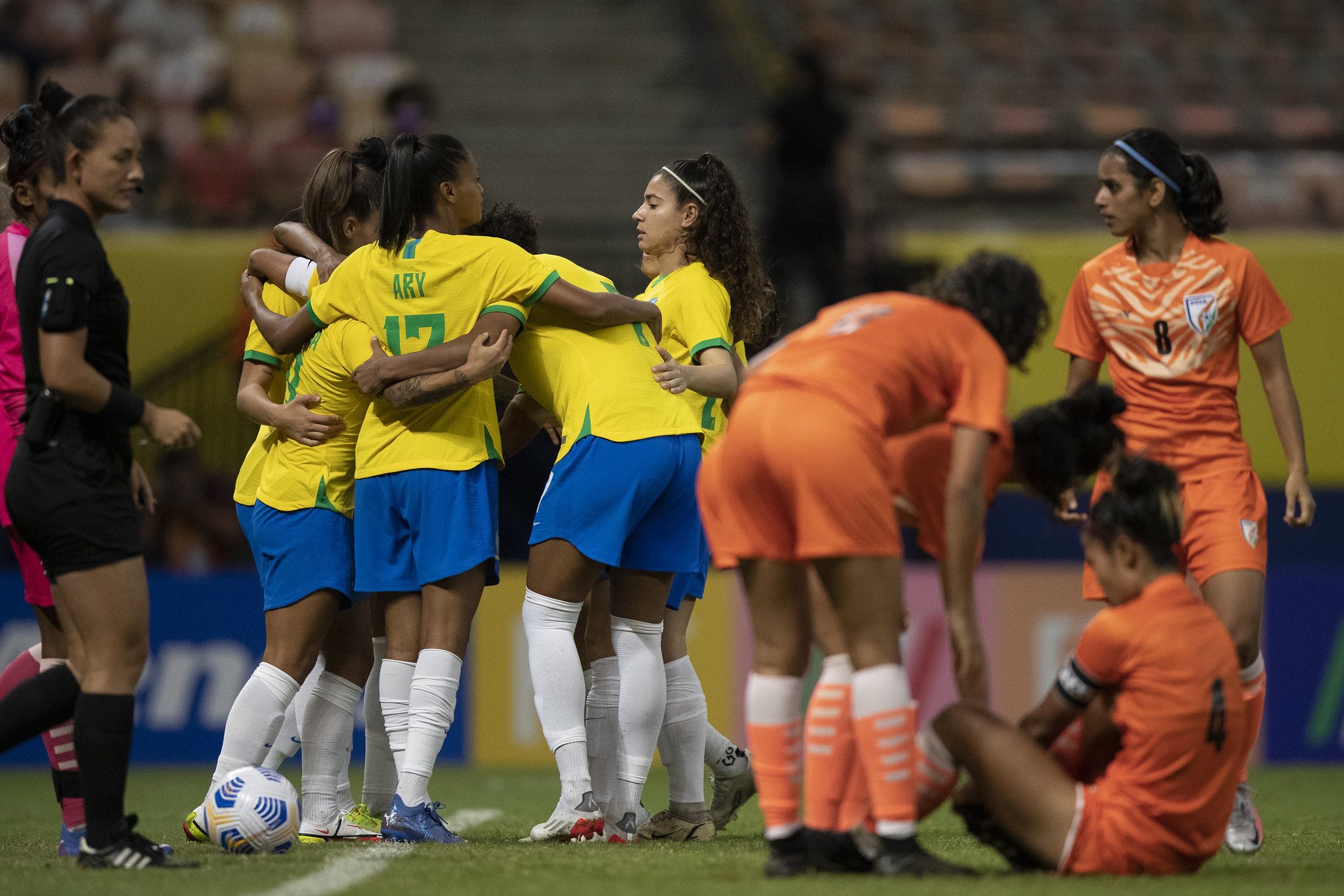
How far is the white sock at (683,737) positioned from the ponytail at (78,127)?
2.47 m

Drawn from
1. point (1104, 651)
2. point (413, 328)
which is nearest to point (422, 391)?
point (413, 328)

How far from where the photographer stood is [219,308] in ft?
36.4

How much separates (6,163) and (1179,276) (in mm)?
3799

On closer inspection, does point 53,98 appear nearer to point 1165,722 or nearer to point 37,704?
point 37,704

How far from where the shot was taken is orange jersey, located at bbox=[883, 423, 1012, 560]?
12.8 feet

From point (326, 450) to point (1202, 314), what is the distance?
294cm

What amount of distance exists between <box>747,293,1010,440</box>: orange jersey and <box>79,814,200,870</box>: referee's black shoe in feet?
6.74

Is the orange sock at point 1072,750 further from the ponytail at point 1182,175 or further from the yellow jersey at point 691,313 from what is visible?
the ponytail at point 1182,175

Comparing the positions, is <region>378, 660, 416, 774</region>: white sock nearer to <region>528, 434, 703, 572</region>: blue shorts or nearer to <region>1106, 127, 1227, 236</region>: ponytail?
<region>528, 434, 703, 572</region>: blue shorts

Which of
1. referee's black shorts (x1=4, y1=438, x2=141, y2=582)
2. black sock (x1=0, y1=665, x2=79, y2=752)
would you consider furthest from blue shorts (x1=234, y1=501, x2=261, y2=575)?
referee's black shorts (x1=4, y1=438, x2=141, y2=582)

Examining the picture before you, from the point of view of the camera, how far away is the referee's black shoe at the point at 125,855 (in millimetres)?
4035

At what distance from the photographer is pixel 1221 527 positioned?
15.6 feet

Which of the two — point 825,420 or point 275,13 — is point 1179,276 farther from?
point 275,13

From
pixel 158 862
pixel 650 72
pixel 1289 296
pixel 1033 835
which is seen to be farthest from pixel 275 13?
pixel 1033 835
